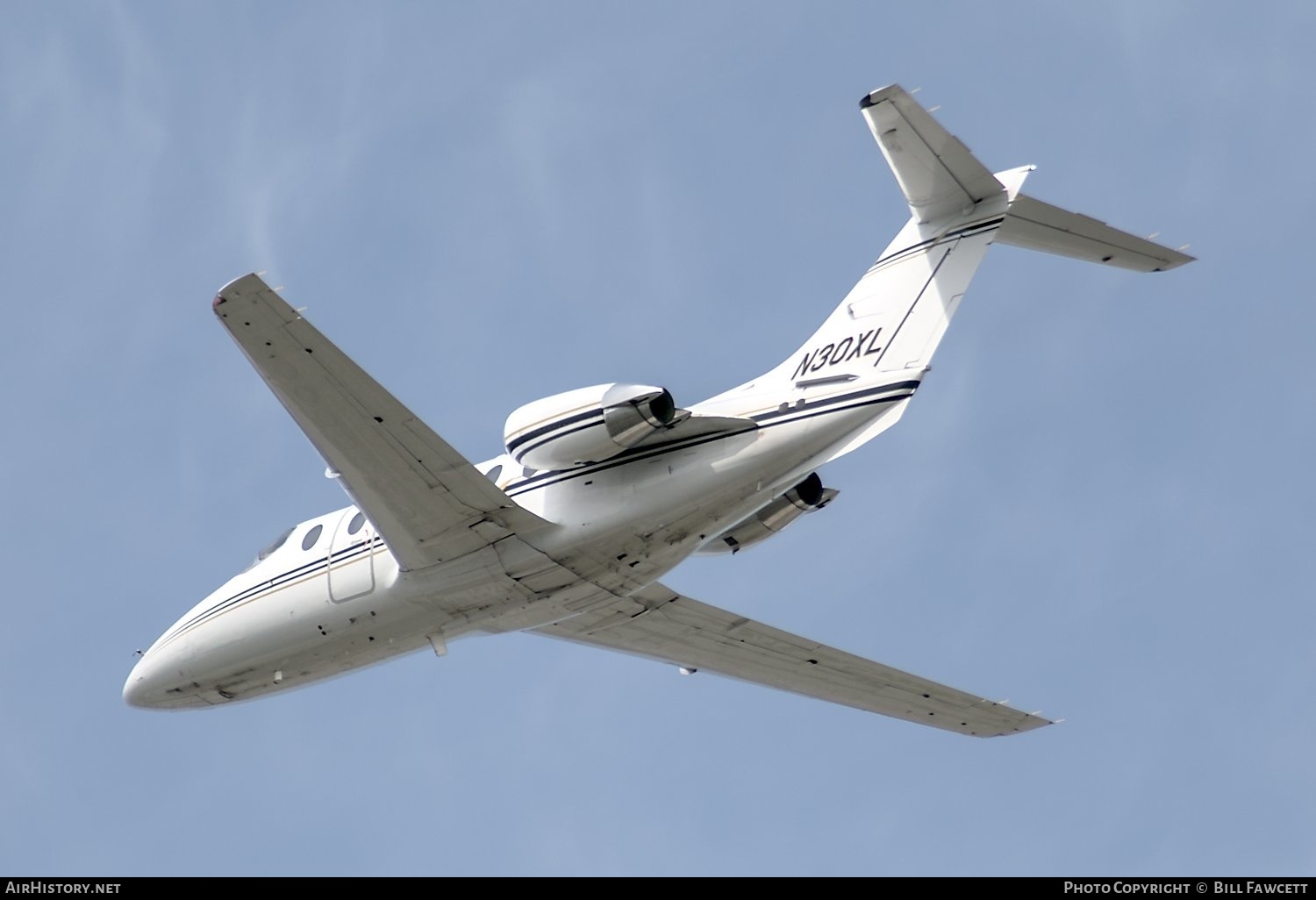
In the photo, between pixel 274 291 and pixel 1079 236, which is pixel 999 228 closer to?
pixel 1079 236

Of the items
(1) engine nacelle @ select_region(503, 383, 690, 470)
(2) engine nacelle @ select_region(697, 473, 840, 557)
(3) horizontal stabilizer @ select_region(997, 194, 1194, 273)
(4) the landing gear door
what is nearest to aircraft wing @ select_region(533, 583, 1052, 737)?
(2) engine nacelle @ select_region(697, 473, 840, 557)

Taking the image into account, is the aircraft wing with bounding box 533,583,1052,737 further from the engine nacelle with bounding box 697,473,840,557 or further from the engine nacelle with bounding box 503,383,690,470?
the engine nacelle with bounding box 503,383,690,470

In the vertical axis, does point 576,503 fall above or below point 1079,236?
below

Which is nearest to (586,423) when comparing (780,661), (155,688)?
(780,661)

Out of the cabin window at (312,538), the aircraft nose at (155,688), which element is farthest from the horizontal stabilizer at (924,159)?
the aircraft nose at (155,688)

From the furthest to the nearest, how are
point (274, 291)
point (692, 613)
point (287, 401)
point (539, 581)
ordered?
point (692, 613), point (539, 581), point (287, 401), point (274, 291)

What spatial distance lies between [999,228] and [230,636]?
11484 mm

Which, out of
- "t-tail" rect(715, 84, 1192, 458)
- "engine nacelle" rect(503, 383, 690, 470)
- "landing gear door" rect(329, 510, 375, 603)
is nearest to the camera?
"engine nacelle" rect(503, 383, 690, 470)

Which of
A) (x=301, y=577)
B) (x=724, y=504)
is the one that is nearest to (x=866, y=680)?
(x=724, y=504)

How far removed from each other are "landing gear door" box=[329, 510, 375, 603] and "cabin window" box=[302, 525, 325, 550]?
37 centimetres

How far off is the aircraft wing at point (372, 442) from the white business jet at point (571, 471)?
0.08 feet

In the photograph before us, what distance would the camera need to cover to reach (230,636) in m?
24.6

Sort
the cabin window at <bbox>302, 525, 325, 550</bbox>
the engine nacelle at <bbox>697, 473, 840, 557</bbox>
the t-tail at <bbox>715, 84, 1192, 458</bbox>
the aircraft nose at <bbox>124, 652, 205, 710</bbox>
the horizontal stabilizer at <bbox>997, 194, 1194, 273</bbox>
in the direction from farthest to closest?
the aircraft nose at <bbox>124, 652, 205, 710</bbox>, the cabin window at <bbox>302, 525, 325, 550</bbox>, the engine nacelle at <bbox>697, 473, 840, 557</bbox>, the horizontal stabilizer at <bbox>997, 194, 1194, 273</bbox>, the t-tail at <bbox>715, 84, 1192, 458</bbox>

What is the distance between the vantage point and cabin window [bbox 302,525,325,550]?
80.8 ft
